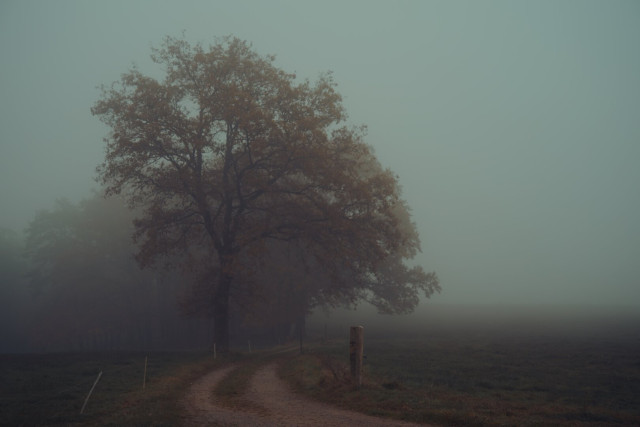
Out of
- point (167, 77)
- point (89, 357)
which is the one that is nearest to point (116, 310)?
point (89, 357)

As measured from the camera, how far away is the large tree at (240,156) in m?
31.6

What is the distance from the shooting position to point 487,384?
1986 cm

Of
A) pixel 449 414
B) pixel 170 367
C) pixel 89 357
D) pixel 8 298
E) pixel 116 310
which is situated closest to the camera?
pixel 449 414

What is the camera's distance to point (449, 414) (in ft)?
41.1

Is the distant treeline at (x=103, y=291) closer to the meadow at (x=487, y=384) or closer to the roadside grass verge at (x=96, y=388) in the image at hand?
the roadside grass verge at (x=96, y=388)

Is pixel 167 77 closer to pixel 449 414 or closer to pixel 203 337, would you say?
pixel 449 414

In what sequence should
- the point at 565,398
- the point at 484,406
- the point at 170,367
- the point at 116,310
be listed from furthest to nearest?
1. the point at 116,310
2. the point at 170,367
3. the point at 565,398
4. the point at 484,406

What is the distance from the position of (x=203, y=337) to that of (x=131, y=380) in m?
38.2

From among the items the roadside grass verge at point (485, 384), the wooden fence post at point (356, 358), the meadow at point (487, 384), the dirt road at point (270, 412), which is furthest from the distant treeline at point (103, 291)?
the wooden fence post at point (356, 358)

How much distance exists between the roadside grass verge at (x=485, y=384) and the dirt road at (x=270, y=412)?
30.4 inches

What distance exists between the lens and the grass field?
42.9 ft

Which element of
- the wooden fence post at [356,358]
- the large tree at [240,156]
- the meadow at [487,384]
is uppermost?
the large tree at [240,156]

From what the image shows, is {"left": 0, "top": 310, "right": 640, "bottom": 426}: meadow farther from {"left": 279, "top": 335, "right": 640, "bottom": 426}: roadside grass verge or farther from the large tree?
the large tree

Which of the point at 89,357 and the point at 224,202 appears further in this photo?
the point at 224,202
